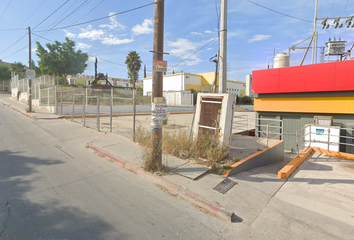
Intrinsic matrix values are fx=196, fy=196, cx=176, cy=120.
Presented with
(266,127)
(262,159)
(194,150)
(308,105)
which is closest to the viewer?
(194,150)

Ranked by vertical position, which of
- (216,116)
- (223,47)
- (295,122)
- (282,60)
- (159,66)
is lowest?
(295,122)

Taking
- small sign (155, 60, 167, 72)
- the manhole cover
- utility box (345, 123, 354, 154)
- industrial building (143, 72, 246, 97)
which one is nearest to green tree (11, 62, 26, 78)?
industrial building (143, 72, 246, 97)

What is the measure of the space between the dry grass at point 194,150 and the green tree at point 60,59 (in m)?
42.8

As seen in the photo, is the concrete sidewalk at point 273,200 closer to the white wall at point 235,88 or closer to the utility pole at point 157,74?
the utility pole at point 157,74

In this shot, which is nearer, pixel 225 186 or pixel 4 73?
pixel 225 186

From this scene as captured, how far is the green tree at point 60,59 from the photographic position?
3916 cm

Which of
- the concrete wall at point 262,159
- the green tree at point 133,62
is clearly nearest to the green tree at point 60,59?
the green tree at point 133,62

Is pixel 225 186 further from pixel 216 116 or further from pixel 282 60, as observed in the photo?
pixel 282 60

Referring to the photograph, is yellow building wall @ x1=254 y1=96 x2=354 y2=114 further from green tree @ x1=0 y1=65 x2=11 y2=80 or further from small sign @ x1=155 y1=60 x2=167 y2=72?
green tree @ x1=0 y1=65 x2=11 y2=80

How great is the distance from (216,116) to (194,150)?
187 centimetres

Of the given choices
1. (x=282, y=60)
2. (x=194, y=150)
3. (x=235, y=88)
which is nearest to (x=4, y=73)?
(x=235, y=88)

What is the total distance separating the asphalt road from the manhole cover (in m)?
0.84

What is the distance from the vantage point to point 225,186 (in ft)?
14.1

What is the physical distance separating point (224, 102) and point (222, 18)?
288 cm
